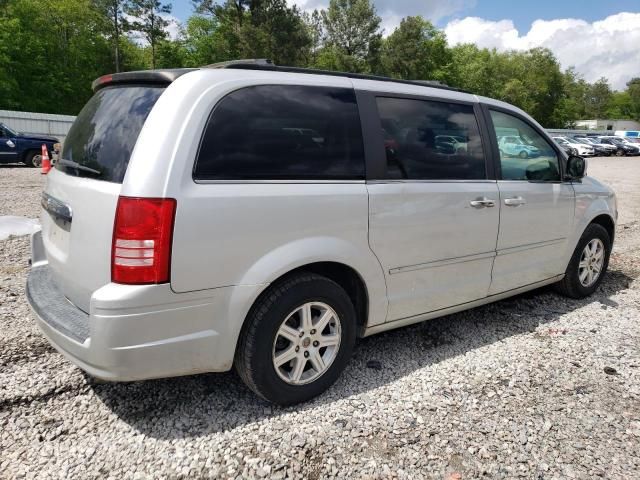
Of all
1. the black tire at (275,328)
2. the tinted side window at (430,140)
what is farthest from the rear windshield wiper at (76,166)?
the tinted side window at (430,140)

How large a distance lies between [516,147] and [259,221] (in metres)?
2.61

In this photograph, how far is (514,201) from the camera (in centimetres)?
387

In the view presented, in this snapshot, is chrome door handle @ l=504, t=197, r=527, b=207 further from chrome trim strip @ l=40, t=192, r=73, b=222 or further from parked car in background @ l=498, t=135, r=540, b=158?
chrome trim strip @ l=40, t=192, r=73, b=222

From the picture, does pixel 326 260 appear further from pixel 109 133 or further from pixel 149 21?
pixel 149 21

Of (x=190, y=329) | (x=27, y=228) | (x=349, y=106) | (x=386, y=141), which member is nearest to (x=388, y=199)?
(x=386, y=141)

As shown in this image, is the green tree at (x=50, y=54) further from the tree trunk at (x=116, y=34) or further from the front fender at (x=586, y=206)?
the front fender at (x=586, y=206)

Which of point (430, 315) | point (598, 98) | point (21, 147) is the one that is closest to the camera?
point (430, 315)

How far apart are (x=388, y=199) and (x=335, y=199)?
41cm

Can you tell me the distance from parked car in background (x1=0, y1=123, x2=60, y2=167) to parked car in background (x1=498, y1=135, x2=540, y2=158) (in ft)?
52.3

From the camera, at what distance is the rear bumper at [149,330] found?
2303mm

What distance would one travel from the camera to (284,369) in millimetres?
2900

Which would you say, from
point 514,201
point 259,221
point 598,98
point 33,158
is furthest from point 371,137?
point 598,98

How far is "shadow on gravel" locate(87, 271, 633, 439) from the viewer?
278 centimetres

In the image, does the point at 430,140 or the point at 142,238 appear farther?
the point at 430,140
